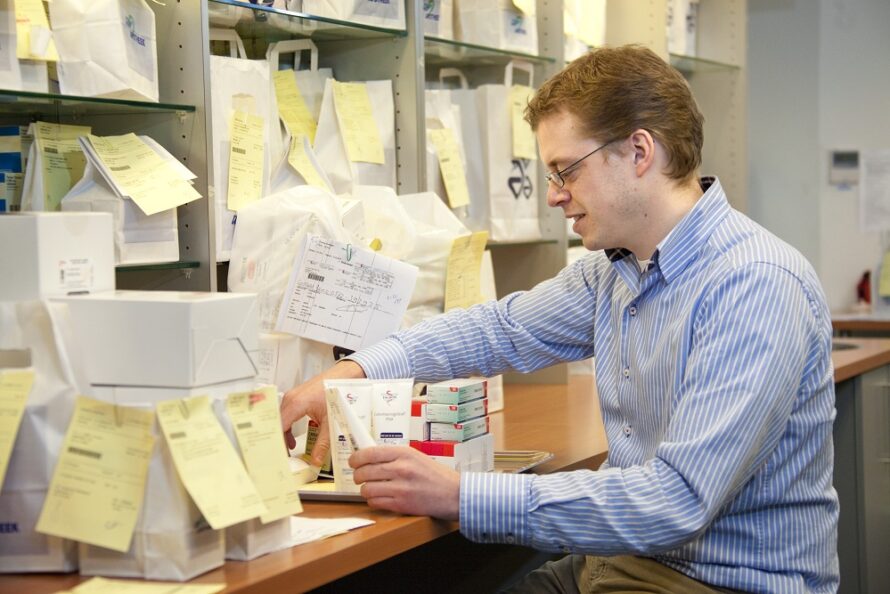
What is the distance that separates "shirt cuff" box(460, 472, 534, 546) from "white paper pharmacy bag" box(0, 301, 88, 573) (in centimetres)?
55

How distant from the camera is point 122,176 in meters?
1.99

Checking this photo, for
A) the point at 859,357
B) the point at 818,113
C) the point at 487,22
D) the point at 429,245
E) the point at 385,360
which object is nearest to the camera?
the point at 385,360

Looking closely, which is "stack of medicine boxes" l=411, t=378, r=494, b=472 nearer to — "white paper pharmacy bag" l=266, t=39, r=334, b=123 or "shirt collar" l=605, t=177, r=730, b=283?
"shirt collar" l=605, t=177, r=730, b=283

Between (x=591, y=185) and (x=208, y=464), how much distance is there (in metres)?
0.83

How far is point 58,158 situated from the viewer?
1.99 meters

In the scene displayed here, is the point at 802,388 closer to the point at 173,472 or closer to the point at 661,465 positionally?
the point at 661,465

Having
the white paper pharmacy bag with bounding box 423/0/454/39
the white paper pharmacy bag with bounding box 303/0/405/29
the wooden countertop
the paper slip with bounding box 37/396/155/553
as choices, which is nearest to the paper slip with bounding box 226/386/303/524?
the paper slip with bounding box 37/396/155/553

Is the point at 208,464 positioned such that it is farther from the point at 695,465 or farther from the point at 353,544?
the point at 695,465

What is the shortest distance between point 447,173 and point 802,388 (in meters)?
1.27

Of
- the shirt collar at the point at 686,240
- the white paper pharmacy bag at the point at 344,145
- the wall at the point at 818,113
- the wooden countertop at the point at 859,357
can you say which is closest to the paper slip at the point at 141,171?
the white paper pharmacy bag at the point at 344,145

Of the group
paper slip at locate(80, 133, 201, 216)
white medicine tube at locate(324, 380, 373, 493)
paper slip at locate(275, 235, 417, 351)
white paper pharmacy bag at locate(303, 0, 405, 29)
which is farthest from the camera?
white paper pharmacy bag at locate(303, 0, 405, 29)

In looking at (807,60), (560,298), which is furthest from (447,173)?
(807,60)

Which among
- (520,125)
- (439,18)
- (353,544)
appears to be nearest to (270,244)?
(353,544)

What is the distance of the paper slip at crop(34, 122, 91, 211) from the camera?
1961mm
